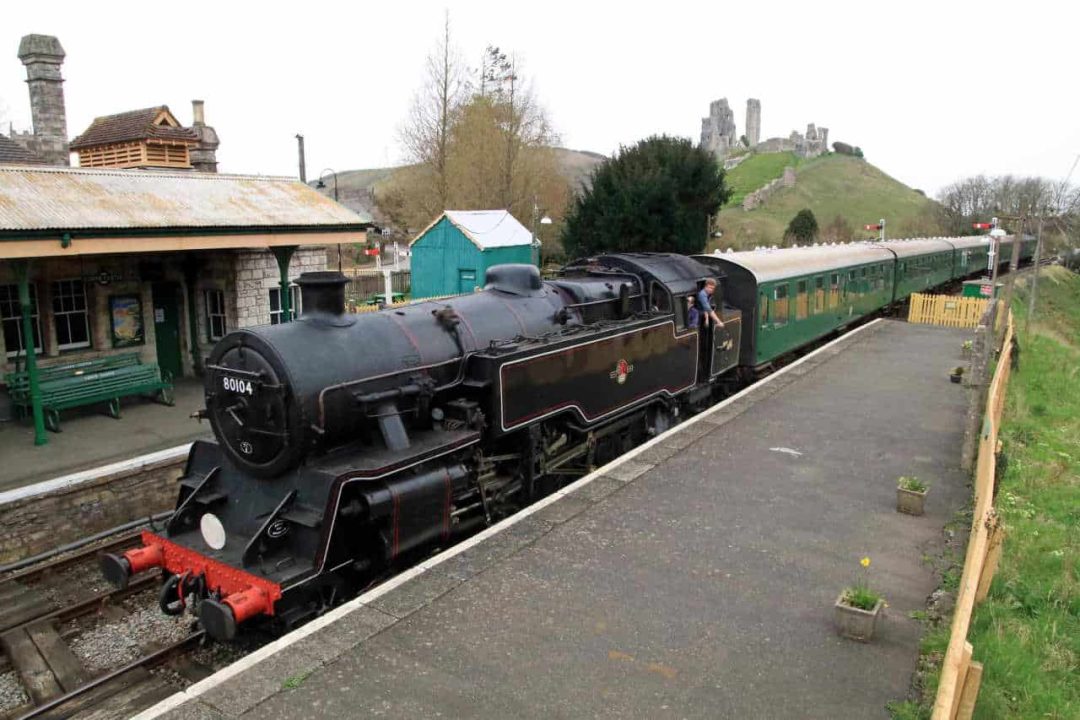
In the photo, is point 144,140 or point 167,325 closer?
point 167,325

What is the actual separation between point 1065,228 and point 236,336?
45.5 metres

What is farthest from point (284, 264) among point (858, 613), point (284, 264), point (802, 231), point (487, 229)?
point (802, 231)

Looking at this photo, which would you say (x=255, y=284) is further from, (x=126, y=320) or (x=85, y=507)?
(x=85, y=507)

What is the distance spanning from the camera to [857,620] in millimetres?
4926

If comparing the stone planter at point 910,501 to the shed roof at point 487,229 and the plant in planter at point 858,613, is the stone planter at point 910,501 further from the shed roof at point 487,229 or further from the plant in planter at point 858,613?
the shed roof at point 487,229

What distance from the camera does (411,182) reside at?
39.3 meters

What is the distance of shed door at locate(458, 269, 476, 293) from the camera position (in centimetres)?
2155

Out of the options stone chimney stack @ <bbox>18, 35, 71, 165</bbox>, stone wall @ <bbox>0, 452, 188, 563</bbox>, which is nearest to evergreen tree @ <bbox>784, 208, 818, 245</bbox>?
stone chimney stack @ <bbox>18, 35, 71, 165</bbox>

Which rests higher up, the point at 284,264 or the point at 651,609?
the point at 284,264

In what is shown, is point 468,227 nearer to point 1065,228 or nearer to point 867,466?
point 867,466

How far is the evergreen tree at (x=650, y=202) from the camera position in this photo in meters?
26.7

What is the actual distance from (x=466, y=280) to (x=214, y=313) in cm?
809

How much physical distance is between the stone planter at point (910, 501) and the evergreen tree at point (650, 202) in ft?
67.0

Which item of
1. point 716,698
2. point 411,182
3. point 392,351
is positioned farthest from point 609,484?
point 411,182
